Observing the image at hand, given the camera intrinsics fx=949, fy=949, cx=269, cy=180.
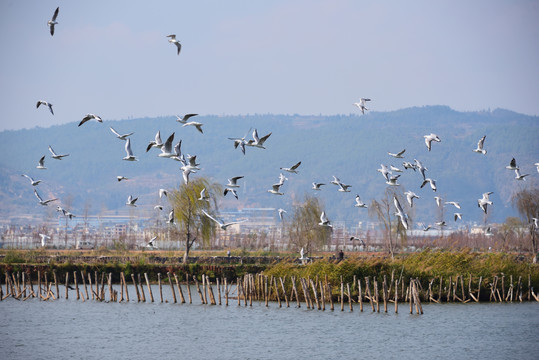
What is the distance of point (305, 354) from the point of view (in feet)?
102

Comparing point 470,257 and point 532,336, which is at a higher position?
point 470,257

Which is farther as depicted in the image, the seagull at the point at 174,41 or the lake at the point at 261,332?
the seagull at the point at 174,41

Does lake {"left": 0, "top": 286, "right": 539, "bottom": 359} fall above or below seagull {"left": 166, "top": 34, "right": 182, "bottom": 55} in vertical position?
below

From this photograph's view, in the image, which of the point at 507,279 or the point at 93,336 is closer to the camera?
the point at 93,336

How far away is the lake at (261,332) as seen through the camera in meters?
31.5

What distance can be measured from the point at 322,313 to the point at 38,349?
1167cm

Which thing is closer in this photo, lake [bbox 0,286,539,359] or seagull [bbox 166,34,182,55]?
lake [bbox 0,286,539,359]

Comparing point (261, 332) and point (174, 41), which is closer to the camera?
point (261, 332)

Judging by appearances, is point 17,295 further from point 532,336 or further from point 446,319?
point 532,336

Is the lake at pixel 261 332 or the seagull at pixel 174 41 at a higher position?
the seagull at pixel 174 41

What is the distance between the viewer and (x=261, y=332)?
35.0m

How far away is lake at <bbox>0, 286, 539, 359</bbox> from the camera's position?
104 ft

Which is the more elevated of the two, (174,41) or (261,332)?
(174,41)

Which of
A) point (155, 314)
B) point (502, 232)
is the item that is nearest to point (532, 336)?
point (155, 314)
